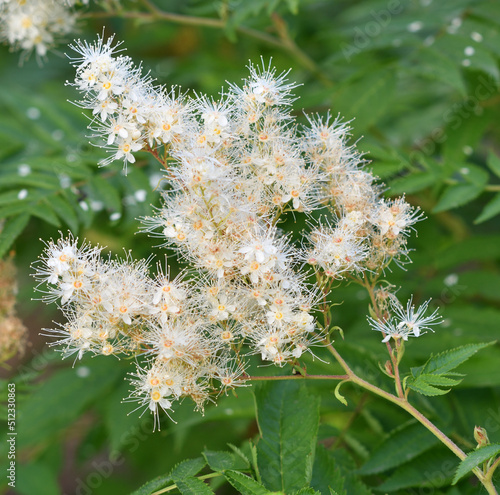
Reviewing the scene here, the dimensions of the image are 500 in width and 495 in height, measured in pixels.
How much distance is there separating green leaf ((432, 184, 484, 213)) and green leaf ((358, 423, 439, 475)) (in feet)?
2.72

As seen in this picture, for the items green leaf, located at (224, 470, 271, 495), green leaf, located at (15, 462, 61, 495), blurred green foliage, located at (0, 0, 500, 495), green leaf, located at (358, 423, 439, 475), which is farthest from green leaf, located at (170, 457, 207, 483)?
green leaf, located at (15, 462, 61, 495)

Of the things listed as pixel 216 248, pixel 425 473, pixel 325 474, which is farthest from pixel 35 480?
pixel 216 248

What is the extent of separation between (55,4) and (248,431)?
7.92ft

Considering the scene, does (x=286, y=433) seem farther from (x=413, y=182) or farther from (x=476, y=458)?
(x=413, y=182)

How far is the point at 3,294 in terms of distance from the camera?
2.36 m

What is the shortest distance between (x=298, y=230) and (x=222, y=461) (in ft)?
3.29

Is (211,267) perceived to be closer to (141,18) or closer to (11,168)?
(11,168)

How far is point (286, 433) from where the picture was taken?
1.81 metres

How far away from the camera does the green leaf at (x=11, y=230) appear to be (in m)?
2.14

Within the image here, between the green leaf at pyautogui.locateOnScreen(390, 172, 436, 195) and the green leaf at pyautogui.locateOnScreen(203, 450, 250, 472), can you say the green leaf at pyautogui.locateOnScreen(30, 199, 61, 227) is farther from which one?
the green leaf at pyautogui.locateOnScreen(390, 172, 436, 195)

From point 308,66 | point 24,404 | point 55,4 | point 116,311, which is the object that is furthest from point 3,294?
point 308,66

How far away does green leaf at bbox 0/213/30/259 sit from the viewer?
7.02 ft

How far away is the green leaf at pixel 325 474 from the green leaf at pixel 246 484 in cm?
30

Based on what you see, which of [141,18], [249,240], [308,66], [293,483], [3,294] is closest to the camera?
[249,240]
